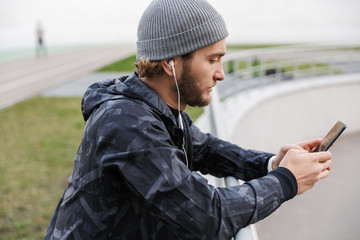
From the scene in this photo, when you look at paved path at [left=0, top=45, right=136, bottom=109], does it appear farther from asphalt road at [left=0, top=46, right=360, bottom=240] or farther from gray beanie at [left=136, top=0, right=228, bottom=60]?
gray beanie at [left=136, top=0, right=228, bottom=60]

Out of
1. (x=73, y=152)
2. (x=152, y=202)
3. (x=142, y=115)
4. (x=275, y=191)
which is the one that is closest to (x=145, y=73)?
(x=142, y=115)

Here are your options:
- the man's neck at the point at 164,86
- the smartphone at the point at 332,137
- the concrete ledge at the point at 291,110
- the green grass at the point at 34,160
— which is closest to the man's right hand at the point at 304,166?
the smartphone at the point at 332,137

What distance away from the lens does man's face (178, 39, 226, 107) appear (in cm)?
159

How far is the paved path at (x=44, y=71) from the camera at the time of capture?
11805 millimetres

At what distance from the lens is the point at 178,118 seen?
1.71 meters

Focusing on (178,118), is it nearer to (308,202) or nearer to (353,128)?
(308,202)

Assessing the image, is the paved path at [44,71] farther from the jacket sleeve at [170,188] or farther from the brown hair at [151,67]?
the jacket sleeve at [170,188]

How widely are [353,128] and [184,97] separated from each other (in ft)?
36.5

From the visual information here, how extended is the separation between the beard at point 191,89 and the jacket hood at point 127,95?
0.12 metres

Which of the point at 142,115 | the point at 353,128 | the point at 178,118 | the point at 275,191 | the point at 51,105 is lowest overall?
the point at 353,128

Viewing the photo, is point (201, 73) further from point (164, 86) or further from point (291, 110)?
point (291, 110)

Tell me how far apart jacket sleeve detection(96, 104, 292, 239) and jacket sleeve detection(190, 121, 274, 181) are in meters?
0.56

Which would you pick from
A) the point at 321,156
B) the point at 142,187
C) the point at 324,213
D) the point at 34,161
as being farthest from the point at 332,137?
the point at 324,213

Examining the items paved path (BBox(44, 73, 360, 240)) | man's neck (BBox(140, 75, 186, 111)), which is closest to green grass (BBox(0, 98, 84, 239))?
man's neck (BBox(140, 75, 186, 111))
